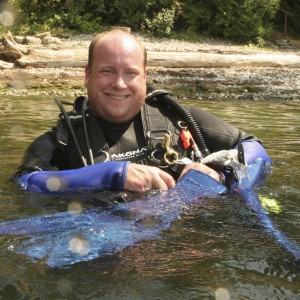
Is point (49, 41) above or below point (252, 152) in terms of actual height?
below

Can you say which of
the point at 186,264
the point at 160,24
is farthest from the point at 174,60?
the point at 186,264

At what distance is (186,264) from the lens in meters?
2.23

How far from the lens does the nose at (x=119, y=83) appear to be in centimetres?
330

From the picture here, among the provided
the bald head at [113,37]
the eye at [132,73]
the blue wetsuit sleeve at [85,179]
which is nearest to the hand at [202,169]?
the blue wetsuit sleeve at [85,179]

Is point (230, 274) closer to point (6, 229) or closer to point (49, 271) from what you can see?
point (49, 271)

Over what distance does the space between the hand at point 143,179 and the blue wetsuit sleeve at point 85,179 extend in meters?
0.03

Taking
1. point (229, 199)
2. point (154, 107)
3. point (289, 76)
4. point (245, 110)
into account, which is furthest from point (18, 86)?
point (229, 199)

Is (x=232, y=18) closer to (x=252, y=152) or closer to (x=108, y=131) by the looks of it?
(x=252, y=152)

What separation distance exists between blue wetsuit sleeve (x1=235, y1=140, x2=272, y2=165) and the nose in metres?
0.95

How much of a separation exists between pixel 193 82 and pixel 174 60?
194 centimetres

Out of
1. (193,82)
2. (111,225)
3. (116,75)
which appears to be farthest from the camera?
(193,82)

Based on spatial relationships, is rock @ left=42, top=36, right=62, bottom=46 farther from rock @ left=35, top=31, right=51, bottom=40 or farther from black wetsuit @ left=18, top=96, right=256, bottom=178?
black wetsuit @ left=18, top=96, right=256, bottom=178

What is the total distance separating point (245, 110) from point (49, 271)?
751cm

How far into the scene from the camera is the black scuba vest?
3361 millimetres
